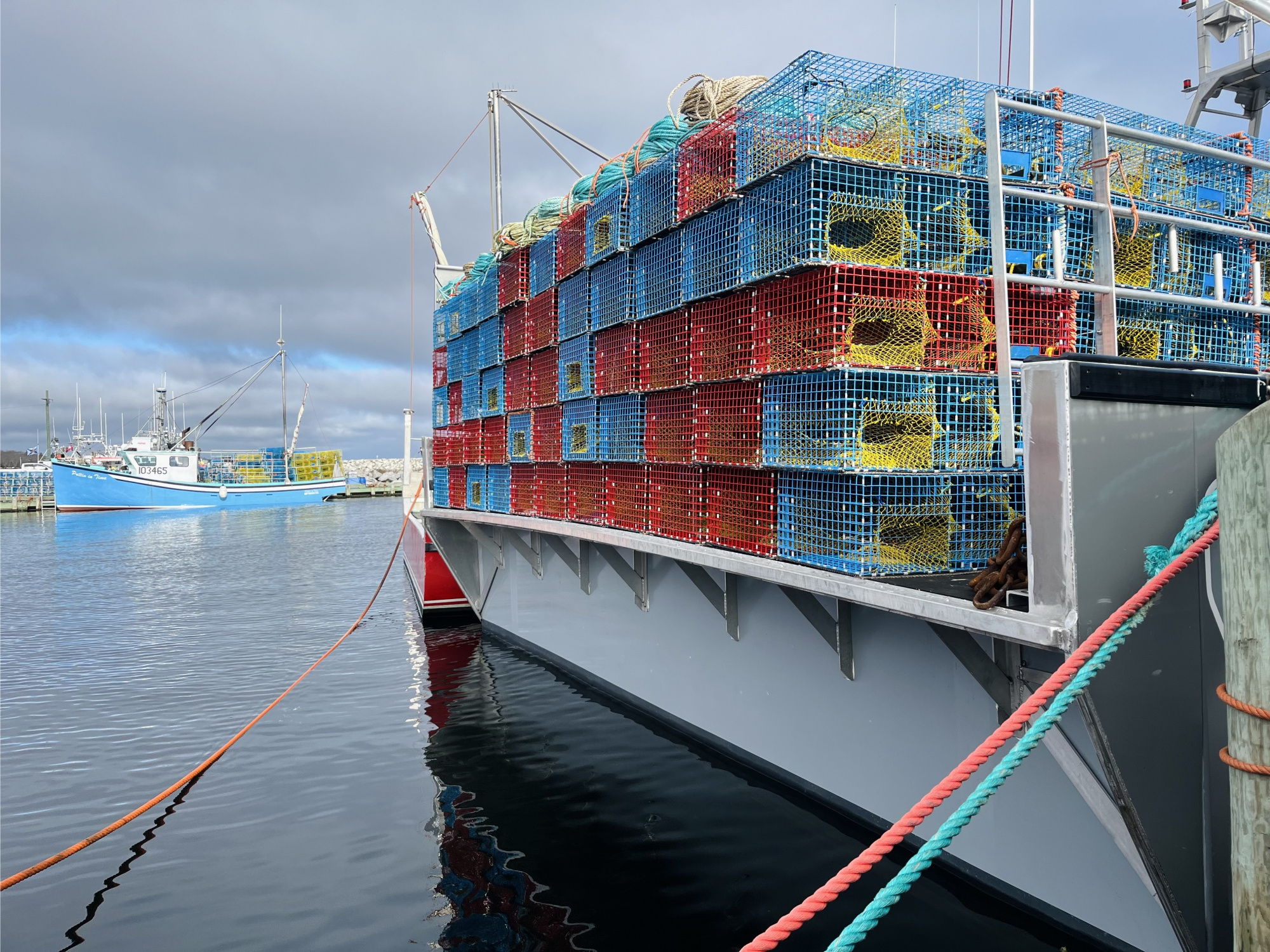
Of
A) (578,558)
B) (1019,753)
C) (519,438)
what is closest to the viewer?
(1019,753)

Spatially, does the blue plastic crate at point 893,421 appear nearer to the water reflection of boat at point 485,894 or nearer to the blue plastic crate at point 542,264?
the water reflection of boat at point 485,894

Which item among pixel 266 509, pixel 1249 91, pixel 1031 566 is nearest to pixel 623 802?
pixel 1031 566

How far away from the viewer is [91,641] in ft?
54.2

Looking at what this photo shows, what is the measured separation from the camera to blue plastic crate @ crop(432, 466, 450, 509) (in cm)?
1648

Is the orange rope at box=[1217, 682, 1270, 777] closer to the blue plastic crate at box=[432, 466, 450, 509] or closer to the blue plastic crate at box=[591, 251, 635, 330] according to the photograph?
the blue plastic crate at box=[591, 251, 635, 330]

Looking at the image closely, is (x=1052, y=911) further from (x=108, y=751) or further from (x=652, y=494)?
(x=108, y=751)

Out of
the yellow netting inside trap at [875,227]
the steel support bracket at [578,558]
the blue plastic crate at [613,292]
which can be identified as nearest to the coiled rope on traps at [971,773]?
the yellow netting inside trap at [875,227]

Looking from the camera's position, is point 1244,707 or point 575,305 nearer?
point 1244,707

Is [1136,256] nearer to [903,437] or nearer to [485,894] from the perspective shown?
[903,437]

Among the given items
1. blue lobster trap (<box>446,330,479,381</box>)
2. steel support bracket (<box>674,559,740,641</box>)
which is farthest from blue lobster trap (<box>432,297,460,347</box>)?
steel support bracket (<box>674,559,740,641</box>)

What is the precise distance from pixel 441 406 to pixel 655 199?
10178 millimetres

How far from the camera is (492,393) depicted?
13586 millimetres

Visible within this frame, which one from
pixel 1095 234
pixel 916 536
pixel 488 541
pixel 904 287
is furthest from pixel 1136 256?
pixel 488 541

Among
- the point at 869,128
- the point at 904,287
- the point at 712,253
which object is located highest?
the point at 869,128
